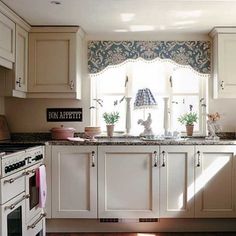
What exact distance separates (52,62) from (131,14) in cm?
100

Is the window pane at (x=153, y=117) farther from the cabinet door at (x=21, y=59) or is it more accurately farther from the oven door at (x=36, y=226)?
the oven door at (x=36, y=226)

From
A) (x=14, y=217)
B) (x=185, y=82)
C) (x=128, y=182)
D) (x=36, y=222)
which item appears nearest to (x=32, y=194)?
(x=36, y=222)

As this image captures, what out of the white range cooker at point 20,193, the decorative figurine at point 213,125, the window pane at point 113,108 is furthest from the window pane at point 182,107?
the white range cooker at point 20,193

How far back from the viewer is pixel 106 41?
13.4ft

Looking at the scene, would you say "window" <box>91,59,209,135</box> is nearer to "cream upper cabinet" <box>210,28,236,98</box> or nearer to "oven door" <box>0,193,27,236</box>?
"cream upper cabinet" <box>210,28,236,98</box>

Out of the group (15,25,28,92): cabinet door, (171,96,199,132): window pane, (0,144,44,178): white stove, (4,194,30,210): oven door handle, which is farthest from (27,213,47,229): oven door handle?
(171,96,199,132): window pane

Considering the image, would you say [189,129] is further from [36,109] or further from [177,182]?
[36,109]

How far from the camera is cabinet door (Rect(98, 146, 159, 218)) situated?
350 cm

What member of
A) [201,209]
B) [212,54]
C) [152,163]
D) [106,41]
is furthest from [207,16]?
[201,209]

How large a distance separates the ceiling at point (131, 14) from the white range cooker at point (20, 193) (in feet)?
3.98

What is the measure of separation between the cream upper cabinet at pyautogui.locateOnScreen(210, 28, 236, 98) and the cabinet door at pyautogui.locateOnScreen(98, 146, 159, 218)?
0.99 meters

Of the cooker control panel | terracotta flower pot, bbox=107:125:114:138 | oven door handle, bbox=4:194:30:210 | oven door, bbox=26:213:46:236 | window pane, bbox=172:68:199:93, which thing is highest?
window pane, bbox=172:68:199:93

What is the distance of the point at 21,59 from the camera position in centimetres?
363

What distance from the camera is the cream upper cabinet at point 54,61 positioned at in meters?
3.75
